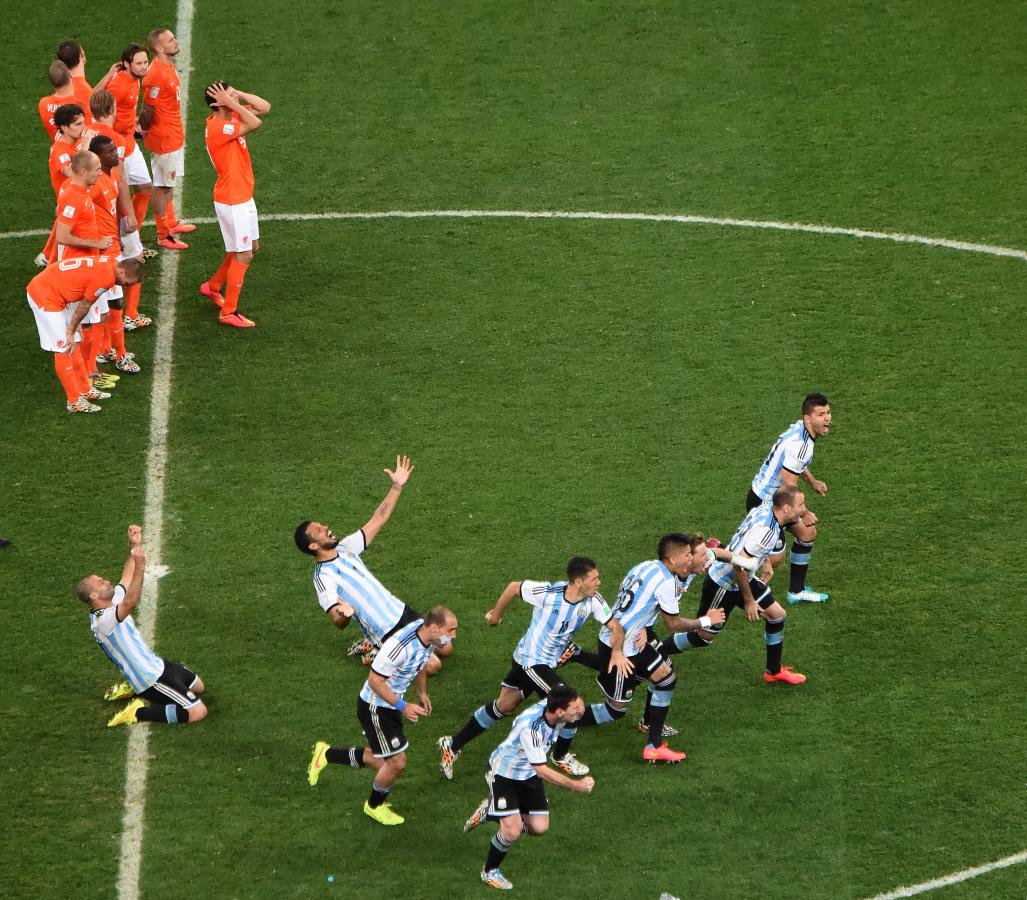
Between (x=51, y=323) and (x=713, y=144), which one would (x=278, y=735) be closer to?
(x=51, y=323)

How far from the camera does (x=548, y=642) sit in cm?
1025

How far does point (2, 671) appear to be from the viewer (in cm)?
1126

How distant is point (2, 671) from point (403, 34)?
10868mm

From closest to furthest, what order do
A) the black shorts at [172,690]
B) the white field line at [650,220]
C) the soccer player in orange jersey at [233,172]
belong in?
the black shorts at [172,690], the soccer player in orange jersey at [233,172], the white field line at [650,220]

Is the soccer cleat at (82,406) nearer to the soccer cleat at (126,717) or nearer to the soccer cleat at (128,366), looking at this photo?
the soccer cleat at (128,366)

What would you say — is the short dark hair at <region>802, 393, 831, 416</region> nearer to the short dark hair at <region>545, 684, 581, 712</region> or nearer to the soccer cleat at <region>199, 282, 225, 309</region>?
the short dark hair at <region>545, 684, 581, 712</region>

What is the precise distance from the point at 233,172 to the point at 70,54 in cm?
210

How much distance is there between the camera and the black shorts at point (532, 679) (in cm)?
1026

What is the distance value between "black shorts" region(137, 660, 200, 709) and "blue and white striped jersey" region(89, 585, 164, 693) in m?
0.05

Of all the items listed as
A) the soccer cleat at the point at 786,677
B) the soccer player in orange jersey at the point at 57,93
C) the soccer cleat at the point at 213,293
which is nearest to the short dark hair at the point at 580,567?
the soccer cleat at the point at 786,677

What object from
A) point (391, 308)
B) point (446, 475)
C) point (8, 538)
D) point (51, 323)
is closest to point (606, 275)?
point (391, 308)

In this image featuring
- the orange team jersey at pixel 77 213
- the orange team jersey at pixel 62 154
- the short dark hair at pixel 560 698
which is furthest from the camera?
the orange team jersey at pixel 62 154

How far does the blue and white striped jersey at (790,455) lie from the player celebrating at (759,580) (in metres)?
0.38

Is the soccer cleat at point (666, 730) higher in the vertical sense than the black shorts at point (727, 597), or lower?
lower
